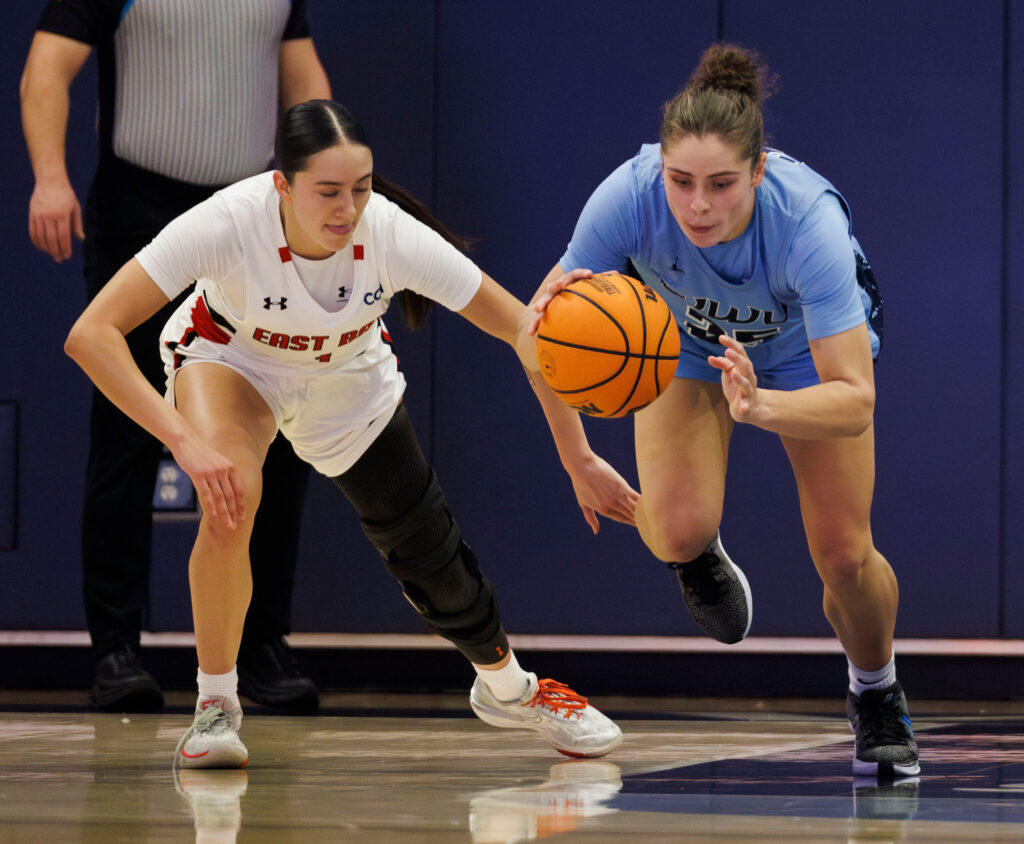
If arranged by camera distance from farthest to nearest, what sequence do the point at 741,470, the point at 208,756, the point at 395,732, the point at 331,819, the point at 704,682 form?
the point at 741,470, the point at 704,682, the point at 395,732, the point at 208,756, the point at 331,819

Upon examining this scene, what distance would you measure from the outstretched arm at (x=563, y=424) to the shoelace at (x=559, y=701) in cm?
40

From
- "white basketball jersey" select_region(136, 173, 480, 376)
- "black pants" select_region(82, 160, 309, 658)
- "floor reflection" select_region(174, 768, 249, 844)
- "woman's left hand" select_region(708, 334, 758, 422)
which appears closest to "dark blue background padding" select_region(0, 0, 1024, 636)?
"black pants" select_region(82, 160, 309, 658)

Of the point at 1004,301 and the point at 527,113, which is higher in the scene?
the point at 527,113

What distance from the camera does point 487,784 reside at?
2504mm

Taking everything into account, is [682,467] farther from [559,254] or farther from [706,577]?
[559,254]

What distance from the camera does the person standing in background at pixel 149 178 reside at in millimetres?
3783

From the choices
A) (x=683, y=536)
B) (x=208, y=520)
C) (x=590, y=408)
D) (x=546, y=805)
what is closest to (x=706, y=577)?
(x=683, y=536)

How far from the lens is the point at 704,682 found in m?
4.34

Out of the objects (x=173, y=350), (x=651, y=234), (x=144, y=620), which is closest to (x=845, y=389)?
(x=651, y=234)

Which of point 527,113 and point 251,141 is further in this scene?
point 527,113

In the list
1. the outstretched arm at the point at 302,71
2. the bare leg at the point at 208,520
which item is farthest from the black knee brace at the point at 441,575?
the outstretched arm at the point at 302,71

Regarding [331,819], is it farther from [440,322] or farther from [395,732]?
[440,322]

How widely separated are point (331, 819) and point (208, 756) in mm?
636

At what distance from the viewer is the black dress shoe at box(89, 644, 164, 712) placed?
3684mm
